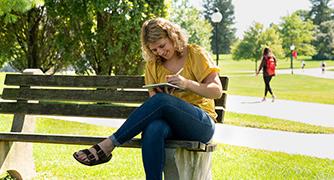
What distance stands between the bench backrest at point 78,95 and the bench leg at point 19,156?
0.21 meters

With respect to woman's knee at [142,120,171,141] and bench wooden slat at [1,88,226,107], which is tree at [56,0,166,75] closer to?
bench wooden slat at [1,88,226,107]

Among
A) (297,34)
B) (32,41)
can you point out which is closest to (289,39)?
(297,34)

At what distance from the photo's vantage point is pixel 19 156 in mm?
5016

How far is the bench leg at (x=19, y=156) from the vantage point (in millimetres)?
4711

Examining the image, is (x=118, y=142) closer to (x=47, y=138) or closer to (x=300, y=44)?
(x=47, y=138)

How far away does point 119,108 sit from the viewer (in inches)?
185

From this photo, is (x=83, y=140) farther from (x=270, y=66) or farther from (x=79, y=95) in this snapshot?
(x=270, y=66)

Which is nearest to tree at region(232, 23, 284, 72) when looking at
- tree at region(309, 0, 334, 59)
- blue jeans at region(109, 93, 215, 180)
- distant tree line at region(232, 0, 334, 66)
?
distant tree line at region(232, 0, 334, 66)

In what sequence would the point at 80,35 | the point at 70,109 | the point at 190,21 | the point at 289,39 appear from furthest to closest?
the point at 289,39 < the point at 190,21 < the point at 80,35 < the point at 70,109

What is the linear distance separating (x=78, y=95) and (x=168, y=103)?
136 centimetres

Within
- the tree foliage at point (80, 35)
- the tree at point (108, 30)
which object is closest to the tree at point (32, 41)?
the tree foliage at point (80, 35)

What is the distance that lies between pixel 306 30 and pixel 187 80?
6697 cm

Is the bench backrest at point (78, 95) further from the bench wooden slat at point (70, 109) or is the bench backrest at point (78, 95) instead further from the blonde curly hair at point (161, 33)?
the blonde curly hair at point (161, 33)

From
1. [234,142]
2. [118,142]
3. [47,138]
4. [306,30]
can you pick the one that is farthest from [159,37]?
[306,30]
